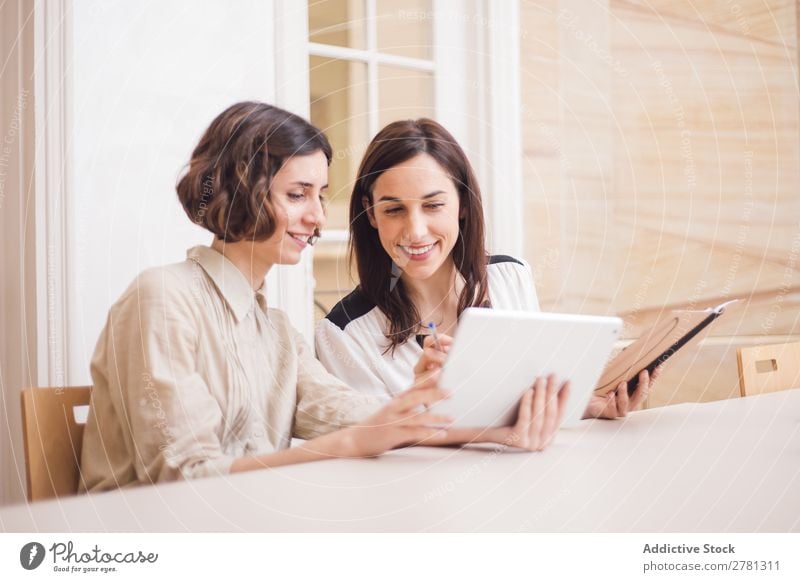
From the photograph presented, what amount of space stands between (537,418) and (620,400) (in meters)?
0.21

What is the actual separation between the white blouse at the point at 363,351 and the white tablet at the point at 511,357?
0.30 m

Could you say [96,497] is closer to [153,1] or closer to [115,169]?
[115,169]

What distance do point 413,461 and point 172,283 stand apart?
0.27m

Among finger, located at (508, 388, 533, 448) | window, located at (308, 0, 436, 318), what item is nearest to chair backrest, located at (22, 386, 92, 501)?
finger, located at (508, 388, 533, 448)

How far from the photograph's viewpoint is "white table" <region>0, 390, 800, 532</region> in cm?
67

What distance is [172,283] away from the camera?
2.49ft

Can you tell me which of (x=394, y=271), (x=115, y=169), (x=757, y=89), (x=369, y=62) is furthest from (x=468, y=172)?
(x=757, y=89)
